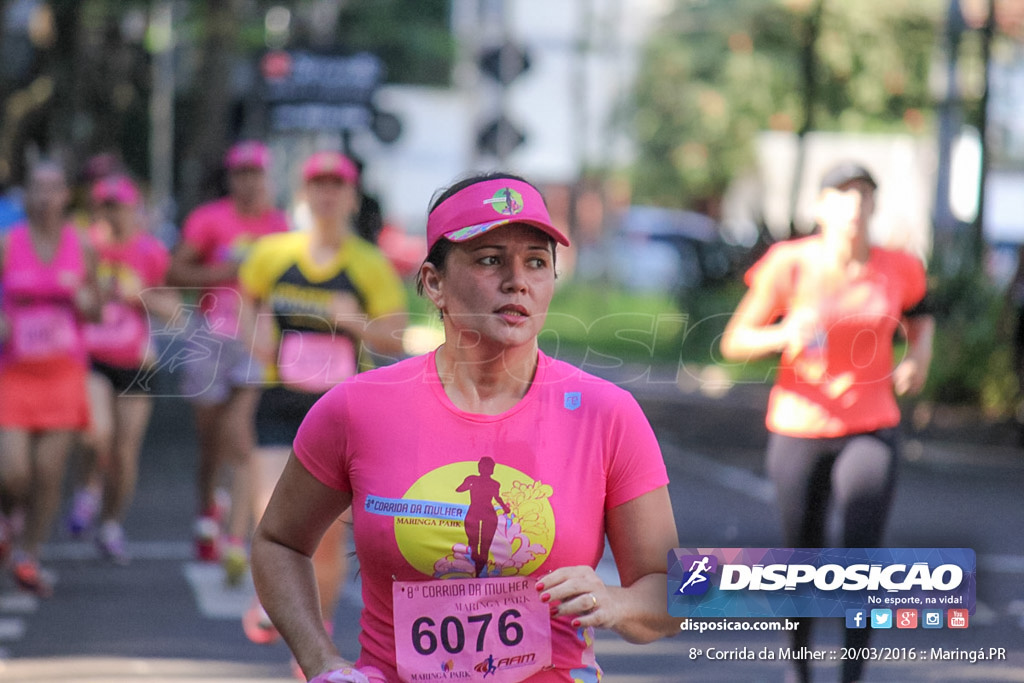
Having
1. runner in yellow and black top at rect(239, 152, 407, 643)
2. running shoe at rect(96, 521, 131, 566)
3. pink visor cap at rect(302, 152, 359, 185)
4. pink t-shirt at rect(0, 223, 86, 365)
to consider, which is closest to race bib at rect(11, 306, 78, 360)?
pink t-shirt at rect(0, 223, 86, 365)

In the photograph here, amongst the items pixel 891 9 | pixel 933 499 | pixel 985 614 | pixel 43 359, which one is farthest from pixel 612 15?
pixel 985 614

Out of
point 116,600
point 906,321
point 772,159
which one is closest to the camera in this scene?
point 906,321

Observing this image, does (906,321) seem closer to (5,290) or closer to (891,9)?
(5,290)

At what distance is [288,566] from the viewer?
339cm

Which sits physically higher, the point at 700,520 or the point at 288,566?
the point at 288,566

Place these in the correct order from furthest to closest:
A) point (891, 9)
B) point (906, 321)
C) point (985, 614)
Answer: point (891, 9) → point (906, 321) → point (985, 614)

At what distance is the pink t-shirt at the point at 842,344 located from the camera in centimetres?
596

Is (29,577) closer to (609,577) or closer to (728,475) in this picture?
(609,577)

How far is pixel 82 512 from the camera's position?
9.99m

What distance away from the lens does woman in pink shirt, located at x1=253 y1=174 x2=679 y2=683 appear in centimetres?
315

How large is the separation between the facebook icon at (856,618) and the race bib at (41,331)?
5584mm

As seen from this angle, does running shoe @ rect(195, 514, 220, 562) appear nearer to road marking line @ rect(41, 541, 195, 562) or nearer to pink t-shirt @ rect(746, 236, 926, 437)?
road marking line @ rect(41, 541, 195, 562)

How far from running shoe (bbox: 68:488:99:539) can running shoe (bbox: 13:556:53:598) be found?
59.9 inches

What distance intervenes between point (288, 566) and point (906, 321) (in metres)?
3.48
